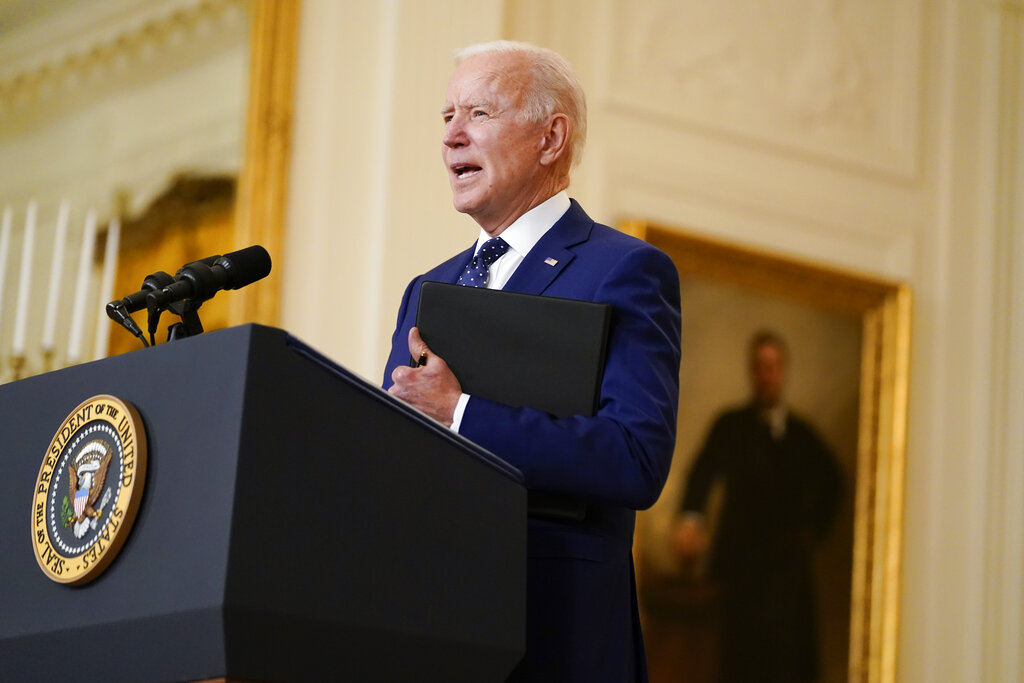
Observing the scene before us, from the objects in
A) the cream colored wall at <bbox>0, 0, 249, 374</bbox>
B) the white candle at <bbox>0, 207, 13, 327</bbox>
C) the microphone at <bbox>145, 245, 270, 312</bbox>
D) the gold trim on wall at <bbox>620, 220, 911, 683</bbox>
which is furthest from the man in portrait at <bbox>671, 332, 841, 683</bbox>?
the microphone at <bbox>145, 245, 270, 312</bbox>

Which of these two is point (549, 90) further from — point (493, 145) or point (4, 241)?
point (4, 241)

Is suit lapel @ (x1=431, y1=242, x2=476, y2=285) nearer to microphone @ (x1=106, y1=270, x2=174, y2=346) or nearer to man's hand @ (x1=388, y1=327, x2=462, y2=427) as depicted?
man's hand @ (x1=388, y1=327, x2=462, y2=427)

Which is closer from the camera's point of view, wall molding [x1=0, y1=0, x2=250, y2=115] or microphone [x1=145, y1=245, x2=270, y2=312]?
microphone [x1=145, y1=245, x2=270, y2=312]

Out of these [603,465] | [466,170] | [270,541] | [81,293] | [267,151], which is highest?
[267,151]

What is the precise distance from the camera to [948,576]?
7094mm

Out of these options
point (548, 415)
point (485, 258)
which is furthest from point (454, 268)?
point (548, 415)

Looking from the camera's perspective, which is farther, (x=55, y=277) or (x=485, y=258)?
(x=55, y=277)

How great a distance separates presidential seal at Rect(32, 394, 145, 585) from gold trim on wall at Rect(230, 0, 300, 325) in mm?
3449

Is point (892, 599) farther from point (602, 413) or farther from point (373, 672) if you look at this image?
point (373, 672)

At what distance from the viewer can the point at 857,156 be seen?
718 cm

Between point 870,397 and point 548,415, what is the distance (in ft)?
16.8

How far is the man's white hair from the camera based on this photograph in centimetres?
283

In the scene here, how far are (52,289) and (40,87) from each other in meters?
0.83

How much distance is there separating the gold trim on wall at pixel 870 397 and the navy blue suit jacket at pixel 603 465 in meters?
4.15
